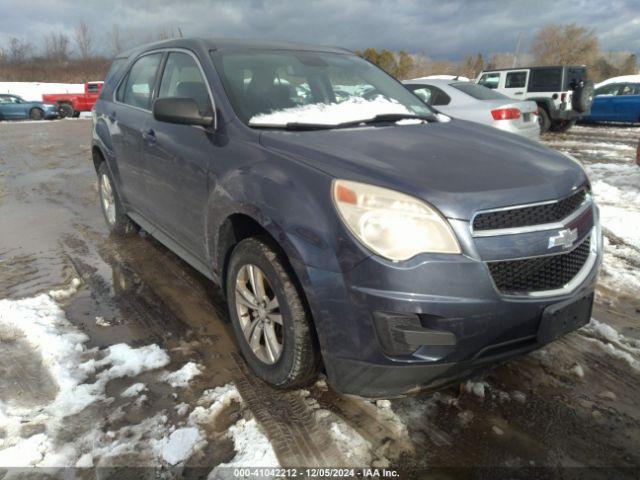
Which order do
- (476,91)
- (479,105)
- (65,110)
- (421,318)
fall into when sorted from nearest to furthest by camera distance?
(421,318) < (479,105) < (476,91) < (65,110)

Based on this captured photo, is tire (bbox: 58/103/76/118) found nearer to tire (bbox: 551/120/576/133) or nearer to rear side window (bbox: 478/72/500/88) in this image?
rear side window (bbox: 478/72/500/88)

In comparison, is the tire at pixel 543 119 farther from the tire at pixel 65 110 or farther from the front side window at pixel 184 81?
the tire at pixel 65 110

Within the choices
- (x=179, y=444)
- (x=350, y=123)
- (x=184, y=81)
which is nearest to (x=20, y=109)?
(x=184, y=81)

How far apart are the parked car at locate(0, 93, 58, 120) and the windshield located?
969 inches

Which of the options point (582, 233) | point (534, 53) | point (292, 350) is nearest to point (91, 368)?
point (292, 350)

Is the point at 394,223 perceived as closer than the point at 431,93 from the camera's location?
Yes

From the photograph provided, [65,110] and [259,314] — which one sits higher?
[65,110]

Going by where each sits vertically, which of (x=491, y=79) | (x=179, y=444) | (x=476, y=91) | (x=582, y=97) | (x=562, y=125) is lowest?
(x=179, y=444)

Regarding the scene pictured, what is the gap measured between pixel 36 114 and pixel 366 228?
26.5 m

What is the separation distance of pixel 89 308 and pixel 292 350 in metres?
1.99

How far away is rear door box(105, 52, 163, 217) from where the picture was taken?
3.85 m

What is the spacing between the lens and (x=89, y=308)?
3.59 metres

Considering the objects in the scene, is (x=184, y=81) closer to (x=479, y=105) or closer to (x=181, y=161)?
(x=181, y=161)

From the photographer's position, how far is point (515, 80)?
14.0 metres
